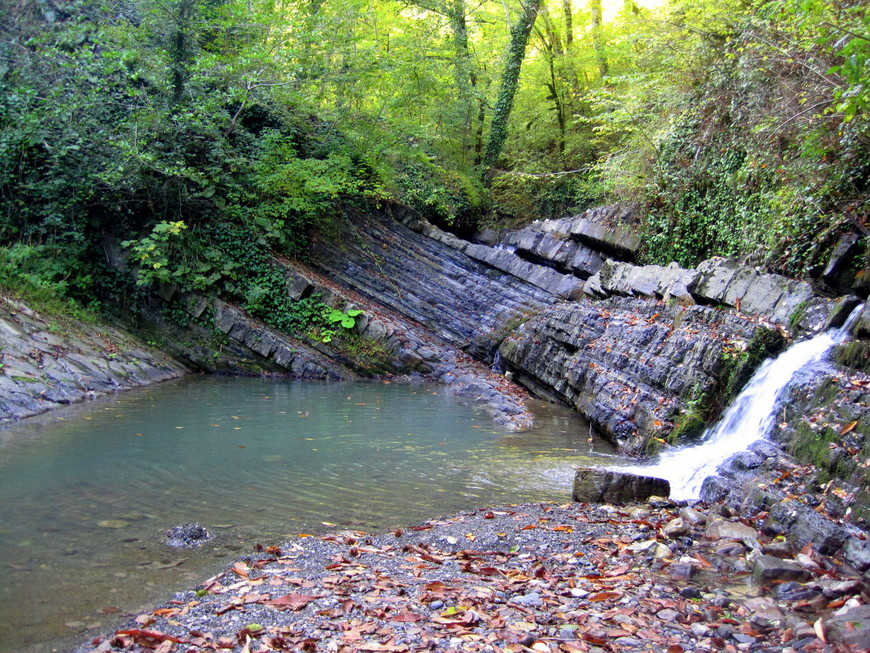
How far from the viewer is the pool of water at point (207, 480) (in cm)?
434

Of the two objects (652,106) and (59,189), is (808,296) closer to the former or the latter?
(652,106)

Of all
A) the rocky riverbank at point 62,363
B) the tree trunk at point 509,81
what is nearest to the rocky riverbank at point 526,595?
the rocky riverbank at point 62,363

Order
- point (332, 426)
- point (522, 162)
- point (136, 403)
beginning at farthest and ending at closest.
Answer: point (522, 162)
point (136, 403)
point (332, 426)

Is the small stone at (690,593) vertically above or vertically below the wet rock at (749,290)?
below

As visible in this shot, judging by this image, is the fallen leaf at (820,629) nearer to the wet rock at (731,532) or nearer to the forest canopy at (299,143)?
the wet rock at (731,532)

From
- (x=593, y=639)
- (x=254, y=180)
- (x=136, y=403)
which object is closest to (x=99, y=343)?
(x=136, y=403)

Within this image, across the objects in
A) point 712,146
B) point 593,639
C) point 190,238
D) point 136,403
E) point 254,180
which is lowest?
point 136,403

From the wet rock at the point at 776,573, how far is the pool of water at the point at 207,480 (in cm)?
258

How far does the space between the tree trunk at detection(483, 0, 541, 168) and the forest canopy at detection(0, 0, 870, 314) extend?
24 cm

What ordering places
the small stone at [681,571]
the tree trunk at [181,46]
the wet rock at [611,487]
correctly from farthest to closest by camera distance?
1. the tree trunk at [181,46]
2. the wet rock at [611,487]
3. the small stone at [681,571]

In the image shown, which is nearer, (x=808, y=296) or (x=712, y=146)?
(x=808, y=296)

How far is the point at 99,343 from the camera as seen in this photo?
12.9 meters

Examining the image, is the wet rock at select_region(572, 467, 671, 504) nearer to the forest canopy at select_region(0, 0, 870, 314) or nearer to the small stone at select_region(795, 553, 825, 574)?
the small stone at select_region(795, 553, 825, 574)

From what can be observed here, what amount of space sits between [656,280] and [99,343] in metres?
11.4
